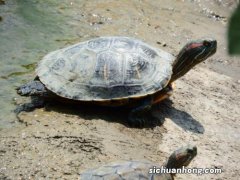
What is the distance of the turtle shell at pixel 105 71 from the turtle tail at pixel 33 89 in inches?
2.6

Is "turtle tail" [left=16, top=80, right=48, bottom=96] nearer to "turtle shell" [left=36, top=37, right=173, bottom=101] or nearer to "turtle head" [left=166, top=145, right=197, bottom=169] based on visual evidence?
"turtle shell" [left=36, top=37, right=173, bottom=101]

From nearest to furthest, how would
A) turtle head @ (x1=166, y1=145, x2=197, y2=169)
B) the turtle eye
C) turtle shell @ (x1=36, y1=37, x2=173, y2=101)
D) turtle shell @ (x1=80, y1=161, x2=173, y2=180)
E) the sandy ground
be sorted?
turtle shell @ (x1=80, y1=161, x2=173, y2=180)
turtle head @ (x1=166, y1=145, x2=197, y2=169)
the sandy ground
turtle shell @ (x1=36, y1=37, x2=173, y2=101)
the turtle eye

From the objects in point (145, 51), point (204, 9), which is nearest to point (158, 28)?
point (204, 9)

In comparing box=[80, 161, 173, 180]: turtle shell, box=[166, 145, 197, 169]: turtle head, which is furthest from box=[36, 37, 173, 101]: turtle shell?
box=[80, 161, 173, 180]: turtle shell

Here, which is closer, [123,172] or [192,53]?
[123,172]

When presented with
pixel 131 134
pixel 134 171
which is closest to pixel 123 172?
pixel 134 171

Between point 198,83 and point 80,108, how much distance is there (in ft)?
6.29

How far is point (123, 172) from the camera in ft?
8.73

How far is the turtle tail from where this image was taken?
3994 mm

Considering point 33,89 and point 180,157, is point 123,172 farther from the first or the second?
point 33,89

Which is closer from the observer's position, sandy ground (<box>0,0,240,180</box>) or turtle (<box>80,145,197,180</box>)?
turtle (<box>80,145,197,180</box>)

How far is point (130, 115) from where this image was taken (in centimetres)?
399

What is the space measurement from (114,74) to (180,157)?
1.30 meters

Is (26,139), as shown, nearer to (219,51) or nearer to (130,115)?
(130,115)
